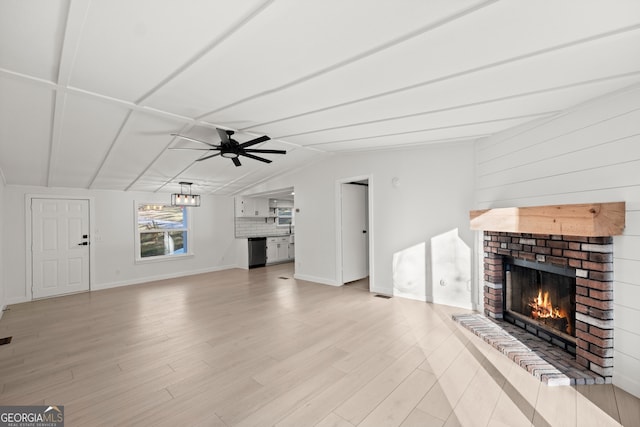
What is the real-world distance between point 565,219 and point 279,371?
2.85m

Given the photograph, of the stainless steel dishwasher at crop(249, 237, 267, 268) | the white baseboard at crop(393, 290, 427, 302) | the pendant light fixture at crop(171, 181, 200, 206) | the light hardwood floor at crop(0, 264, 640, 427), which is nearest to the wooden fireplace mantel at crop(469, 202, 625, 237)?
the light hardwood floor at crop(0, 264, 640, 427)

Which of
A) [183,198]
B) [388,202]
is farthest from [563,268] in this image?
[183,198]

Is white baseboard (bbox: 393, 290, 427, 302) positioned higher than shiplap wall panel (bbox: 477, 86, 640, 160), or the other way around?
shiplap wall panel (bbox: 477, 86, 640, 160)

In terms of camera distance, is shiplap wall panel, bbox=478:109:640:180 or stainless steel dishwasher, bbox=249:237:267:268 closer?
shiplap wall panel, bbox=478:109:640:180

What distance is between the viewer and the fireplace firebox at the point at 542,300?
2.75m

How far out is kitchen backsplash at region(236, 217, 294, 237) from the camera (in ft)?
27.8

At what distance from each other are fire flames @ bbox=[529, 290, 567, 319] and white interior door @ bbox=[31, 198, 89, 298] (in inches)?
300

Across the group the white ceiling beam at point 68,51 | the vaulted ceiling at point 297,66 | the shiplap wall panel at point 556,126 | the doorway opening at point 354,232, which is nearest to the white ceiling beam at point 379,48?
the vaulted ceiling at point 297,66

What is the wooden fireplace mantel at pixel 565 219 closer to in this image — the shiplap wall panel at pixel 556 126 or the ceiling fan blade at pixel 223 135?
the shiplap wall panel at pixel 556 126

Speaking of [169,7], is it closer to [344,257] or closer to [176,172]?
[176,172]

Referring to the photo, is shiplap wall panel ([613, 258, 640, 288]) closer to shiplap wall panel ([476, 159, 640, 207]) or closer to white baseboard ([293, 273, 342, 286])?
shiplap wall panel ([476, 159, 640, 207])

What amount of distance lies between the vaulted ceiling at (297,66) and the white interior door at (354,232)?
2.17 meters


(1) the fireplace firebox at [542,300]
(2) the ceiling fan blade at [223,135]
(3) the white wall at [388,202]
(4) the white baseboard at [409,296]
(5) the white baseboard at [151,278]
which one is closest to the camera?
(1) the fireplace firebox at [542,300]

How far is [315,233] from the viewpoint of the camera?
6.09 meters
